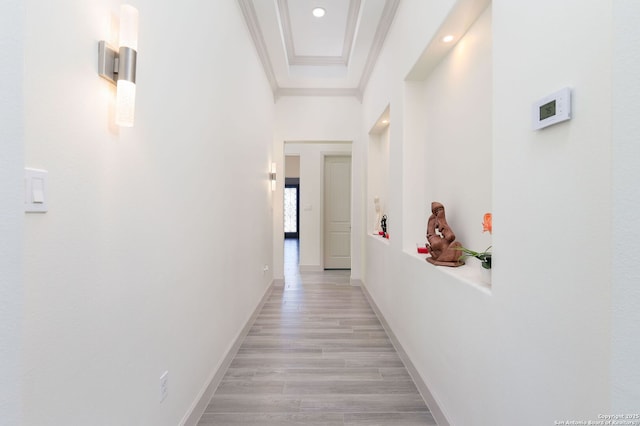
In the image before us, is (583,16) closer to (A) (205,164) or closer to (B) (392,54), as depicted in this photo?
(A) (205,164)

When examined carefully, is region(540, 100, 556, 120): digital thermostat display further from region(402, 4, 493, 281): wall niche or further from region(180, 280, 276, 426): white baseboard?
region(180, 280, 276, 426): white baseboard

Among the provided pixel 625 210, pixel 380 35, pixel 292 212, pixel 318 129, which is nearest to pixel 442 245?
pixel 625 210

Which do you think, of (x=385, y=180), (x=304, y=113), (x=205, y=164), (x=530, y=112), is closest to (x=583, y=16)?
(x=530, y=112)

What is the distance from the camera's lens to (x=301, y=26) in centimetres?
370

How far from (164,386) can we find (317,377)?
1.17m

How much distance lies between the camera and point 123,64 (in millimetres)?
1009

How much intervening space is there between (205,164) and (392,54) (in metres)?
2.12

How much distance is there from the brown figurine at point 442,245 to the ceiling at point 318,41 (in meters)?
2.05

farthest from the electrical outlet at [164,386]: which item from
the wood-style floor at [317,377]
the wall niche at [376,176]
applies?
the wall niche at [376,176]

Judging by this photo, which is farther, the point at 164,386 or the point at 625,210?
the point at 164,386

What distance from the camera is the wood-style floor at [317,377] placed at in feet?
6.17

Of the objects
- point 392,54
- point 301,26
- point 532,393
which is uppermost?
point 301,26

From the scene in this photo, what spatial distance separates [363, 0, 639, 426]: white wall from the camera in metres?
0.79

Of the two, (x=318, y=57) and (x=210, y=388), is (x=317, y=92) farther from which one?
(x=210, y=388)
